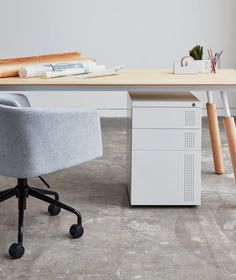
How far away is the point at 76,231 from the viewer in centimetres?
287

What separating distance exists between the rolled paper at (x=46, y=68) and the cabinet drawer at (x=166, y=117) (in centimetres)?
48

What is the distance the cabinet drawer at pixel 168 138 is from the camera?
3281mm

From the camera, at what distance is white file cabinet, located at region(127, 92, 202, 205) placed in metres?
3.26

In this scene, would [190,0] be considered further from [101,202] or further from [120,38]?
[101,202]

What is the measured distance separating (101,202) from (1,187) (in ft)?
2.37

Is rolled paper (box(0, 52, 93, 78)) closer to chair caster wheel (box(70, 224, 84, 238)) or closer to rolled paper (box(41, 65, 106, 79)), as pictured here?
rolled paper (box(41, 65, 106, 79))

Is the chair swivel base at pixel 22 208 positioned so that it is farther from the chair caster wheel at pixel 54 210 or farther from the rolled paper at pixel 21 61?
the rolled paper at pixel 21 61

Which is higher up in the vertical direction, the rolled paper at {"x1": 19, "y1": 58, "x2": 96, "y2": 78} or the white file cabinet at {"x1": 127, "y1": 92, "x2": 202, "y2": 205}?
the rolled paper at {"x1": 19, "y1": 58, "x2": 96, "y2": 78}

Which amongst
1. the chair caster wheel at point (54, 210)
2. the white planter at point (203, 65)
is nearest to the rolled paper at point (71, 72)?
the white planter at point (203, 65)

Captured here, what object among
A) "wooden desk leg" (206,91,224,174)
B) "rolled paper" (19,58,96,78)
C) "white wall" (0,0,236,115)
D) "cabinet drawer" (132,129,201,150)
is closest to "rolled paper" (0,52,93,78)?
"rolled paper" (19,58,96,78)

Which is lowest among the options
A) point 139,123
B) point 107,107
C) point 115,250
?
point 107,107

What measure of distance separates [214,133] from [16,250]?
1888mm

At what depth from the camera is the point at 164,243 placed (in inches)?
111

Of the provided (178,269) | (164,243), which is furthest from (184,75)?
(178,269)
